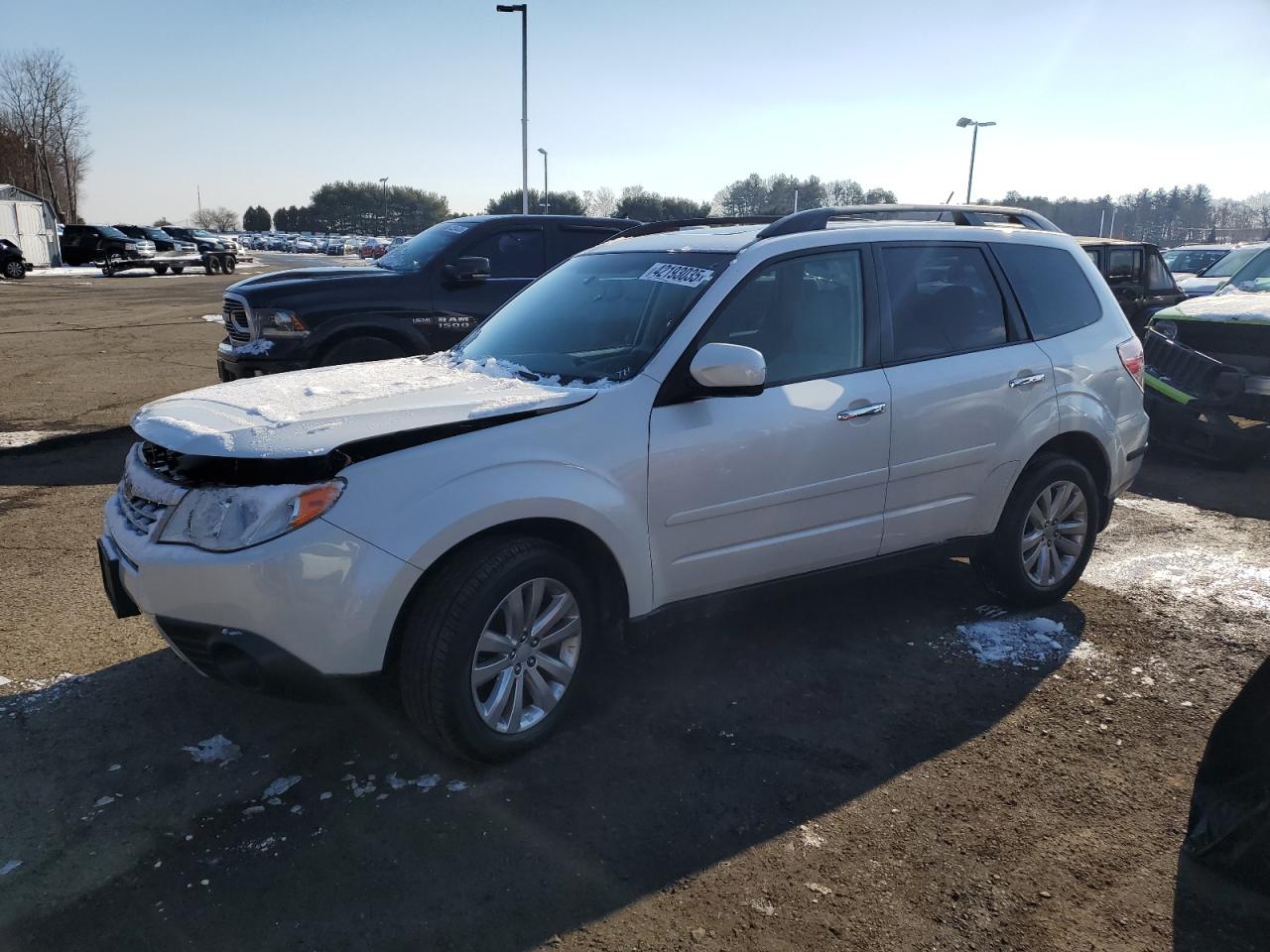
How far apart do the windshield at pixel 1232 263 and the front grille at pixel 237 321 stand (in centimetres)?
1111

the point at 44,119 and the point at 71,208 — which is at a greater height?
the point at 44,119

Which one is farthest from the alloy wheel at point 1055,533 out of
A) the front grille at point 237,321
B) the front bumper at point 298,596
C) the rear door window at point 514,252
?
the front grille at point 237,321

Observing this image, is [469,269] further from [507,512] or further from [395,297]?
[507,512]

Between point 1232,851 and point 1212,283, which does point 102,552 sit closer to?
point 1232,851

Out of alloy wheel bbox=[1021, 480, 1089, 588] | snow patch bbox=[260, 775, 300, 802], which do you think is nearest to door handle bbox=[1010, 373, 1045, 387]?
alloy wheel bbox=[1021, 480, 1089, 588]

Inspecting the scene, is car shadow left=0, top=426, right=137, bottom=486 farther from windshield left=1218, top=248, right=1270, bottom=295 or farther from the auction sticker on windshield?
windshield left=1218, top=248, right=1270, bottom=295

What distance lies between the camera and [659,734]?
3.50 m

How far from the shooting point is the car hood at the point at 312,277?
7.66m

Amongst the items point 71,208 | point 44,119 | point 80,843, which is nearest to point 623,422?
point 80,843

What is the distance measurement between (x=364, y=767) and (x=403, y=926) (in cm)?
84

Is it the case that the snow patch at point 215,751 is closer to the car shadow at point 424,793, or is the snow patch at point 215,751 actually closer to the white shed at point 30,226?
the car shadow at point 424,793

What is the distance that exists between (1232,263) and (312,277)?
1126cm

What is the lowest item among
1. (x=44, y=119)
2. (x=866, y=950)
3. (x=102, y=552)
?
(x=866, y=950)

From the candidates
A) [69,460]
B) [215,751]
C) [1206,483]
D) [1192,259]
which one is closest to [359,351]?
[69,460]
